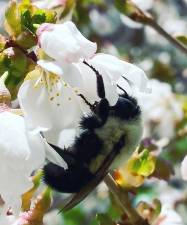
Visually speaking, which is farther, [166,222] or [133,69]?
[166,222]

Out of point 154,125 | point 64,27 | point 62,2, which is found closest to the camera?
point 64,27

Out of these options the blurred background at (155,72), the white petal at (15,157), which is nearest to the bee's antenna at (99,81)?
the white petal at (15,157)

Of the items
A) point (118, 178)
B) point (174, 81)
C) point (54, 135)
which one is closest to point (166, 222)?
point (118, 178)

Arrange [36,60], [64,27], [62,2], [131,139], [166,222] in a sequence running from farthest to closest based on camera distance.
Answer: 1. [62,2]
2. [166,222]
3. [131,139]
4. [36,60]
5. [64,27]

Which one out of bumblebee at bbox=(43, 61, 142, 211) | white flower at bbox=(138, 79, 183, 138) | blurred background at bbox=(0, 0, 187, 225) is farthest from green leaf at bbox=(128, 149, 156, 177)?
white flower at bbox=(138, 79, 183, 138)

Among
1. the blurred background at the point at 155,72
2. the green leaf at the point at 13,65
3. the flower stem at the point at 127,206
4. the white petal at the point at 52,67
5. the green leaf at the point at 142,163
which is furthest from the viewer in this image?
the blurred background at the point at 155,72

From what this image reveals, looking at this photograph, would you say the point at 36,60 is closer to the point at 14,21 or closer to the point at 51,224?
the point at 14,21

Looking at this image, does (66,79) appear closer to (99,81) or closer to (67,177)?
(99,81)

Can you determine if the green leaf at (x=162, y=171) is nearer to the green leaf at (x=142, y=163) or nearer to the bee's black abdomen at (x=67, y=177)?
the green leaf at (x=142, y=163)
